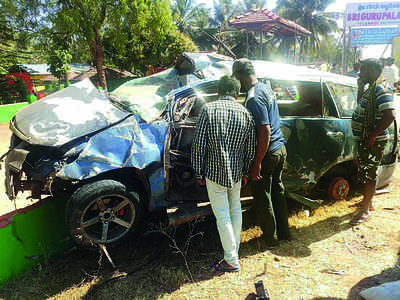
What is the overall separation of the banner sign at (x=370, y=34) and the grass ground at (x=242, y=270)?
75.8 ft

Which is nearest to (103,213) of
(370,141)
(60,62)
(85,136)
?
(85,136)

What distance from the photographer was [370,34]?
23.0 metres

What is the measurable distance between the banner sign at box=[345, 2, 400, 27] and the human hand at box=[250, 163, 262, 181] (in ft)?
77.9

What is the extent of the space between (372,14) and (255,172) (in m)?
25.0

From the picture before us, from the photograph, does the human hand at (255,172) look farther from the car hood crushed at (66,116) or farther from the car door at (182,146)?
the car hood crushed at (66,116)

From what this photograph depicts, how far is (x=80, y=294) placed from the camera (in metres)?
2.62

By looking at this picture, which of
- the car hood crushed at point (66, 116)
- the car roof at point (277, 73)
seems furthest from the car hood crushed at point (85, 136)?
the car roof at point (277, 73)

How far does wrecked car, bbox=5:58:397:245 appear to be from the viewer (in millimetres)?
2840

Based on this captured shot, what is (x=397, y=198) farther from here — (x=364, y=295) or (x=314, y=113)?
(x=364, y=295)

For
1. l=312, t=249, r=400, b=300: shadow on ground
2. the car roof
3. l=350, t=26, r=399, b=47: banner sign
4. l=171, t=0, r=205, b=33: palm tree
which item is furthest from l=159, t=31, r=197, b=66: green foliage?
l=312, t=249, r=400, b=300: shadow on ground

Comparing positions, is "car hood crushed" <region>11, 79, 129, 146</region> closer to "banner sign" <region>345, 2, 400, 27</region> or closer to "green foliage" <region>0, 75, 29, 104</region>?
"green foliage" <region>0, 75, 29, 104</region>

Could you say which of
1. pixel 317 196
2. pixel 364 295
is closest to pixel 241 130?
pixel 364 295

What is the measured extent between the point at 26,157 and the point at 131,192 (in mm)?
1025

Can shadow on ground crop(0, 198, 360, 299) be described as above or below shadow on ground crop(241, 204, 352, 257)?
above
